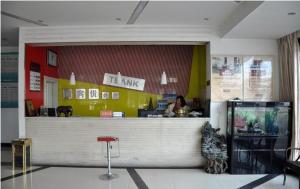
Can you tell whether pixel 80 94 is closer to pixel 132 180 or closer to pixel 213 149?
pixel 132 180

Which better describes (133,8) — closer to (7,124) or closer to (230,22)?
(230,22)

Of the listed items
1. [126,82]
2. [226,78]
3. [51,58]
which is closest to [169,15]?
[226,78]

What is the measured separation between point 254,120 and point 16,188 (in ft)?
15.0

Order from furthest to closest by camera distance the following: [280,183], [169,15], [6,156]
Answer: [6,156]
[169,15]
[280,183]

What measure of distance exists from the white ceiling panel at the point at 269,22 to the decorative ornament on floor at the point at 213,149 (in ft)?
6.71

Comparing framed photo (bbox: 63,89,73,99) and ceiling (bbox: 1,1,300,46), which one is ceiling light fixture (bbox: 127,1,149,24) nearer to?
ceiling (bbox: 1,1,300,46)

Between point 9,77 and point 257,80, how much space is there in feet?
22.1

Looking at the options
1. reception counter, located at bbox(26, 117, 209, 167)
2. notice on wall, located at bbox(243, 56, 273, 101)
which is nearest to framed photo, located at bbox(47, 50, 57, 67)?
reception counter, located at bbox(26, 117, 209, 167)

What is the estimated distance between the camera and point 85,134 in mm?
5949

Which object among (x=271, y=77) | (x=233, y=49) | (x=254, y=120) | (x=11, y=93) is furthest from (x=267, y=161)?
(x=11, y=93)

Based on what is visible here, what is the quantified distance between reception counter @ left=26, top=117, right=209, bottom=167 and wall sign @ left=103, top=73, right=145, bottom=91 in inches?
70.3

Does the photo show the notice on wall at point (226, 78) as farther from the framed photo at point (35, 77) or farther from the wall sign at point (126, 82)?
the framed photo at point (35, 77)

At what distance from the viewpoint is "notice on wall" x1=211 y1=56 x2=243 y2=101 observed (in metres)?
5.82

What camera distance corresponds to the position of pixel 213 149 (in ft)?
18.0
